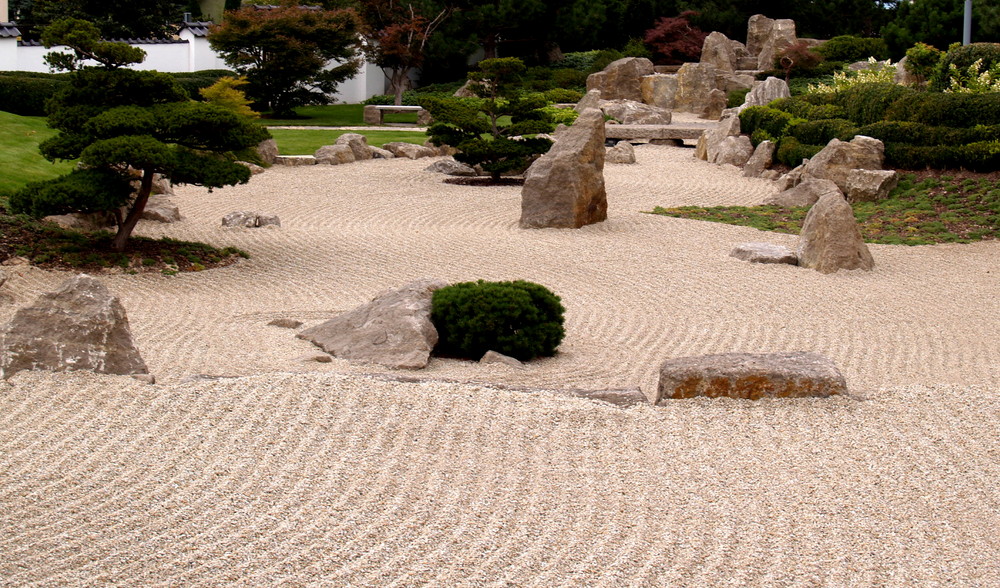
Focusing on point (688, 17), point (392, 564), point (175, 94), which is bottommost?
point (392, 564)

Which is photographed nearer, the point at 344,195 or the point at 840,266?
the point at 840,266

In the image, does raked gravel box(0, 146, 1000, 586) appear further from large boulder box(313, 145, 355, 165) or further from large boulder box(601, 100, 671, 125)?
large boulder box(601, 100, 671, 125)

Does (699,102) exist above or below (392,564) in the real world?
above

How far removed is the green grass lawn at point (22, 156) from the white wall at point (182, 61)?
243 inches

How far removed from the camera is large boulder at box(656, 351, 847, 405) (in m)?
6.24

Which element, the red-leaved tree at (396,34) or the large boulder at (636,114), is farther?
the red-leaved tree at (396,34)

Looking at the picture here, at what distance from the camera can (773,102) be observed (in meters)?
25.8

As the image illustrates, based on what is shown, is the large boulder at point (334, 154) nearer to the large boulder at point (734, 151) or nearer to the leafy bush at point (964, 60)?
the large boulder at point (734, 151)

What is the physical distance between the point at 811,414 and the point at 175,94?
9.76 m

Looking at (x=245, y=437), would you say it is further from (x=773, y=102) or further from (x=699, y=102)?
Answer: (x=699, y=102)

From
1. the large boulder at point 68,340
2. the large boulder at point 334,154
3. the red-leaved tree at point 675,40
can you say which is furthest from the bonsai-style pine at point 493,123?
the red-leaved tree at point 675,40

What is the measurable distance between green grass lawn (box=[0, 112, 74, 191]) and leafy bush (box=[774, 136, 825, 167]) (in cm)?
1406

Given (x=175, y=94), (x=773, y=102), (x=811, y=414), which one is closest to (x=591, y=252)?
(x=175, y=94)

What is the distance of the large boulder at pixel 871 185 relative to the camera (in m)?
17.8
